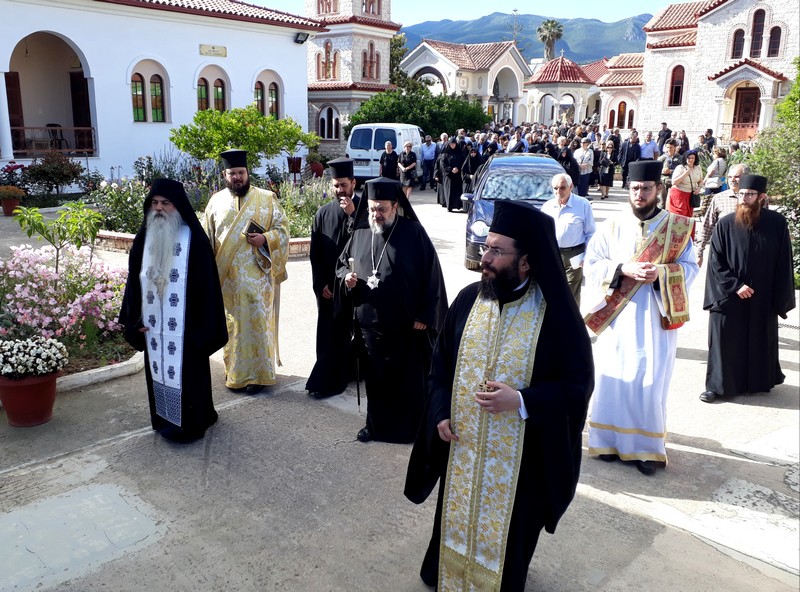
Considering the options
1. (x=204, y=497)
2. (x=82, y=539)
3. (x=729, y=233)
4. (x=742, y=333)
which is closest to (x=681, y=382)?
(x=742, y=333)

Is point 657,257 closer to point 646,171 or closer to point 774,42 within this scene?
point 646,171

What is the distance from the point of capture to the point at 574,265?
22.8ft

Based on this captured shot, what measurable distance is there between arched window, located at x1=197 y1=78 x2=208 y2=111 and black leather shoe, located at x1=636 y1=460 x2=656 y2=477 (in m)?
21.8

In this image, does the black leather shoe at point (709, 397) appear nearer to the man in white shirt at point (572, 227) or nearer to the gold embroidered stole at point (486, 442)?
the man in white shirt at point (572, 227)

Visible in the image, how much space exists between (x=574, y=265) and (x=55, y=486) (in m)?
4.83

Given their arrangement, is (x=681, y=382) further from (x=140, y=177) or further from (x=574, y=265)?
(x=140, y=177)

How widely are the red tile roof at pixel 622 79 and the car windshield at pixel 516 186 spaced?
36468 millimetres

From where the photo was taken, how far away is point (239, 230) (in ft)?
19.9

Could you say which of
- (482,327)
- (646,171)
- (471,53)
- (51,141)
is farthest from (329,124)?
(482,327)

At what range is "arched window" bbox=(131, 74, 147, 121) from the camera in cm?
2200

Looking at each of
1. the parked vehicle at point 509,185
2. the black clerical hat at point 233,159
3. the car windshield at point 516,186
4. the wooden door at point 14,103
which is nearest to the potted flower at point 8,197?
the wooden door at point 14,103

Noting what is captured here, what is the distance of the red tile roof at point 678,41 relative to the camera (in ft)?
124

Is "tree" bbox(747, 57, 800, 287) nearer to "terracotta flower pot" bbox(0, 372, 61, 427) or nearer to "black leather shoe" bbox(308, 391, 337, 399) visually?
"black leather shoe" bbox(308, 391, 337, 399)

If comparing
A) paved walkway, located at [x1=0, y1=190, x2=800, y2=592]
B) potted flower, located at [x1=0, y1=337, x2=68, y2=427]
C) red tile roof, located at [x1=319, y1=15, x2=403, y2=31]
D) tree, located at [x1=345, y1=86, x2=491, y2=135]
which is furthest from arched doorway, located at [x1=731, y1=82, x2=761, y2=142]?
potted flower, located at [x1=0, y1=337, x2=68, y2=427]
